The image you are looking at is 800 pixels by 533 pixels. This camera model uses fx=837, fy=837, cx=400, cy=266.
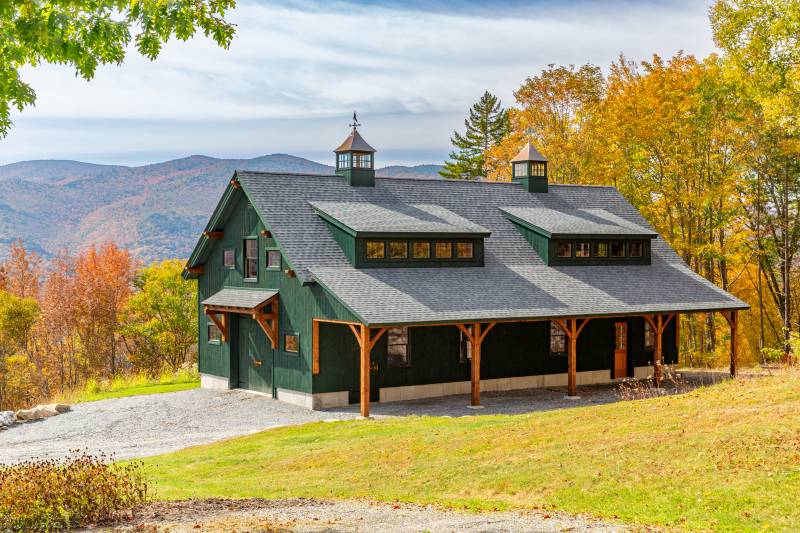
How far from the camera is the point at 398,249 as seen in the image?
26.6 metres

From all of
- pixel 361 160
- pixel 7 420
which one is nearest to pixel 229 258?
pixel 361 160

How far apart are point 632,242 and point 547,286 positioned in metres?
Result: 5.96

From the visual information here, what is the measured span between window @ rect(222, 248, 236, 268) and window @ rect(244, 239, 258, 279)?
0.95m

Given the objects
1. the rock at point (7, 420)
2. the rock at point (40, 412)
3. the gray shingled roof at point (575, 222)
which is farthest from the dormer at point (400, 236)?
the rock at point (7, 420)

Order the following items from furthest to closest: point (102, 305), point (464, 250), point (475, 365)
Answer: point (102, 305) < point (464, 250) < point (475, 365)

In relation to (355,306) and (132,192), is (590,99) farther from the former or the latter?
(132,192)

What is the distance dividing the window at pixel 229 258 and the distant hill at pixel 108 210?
110 metres

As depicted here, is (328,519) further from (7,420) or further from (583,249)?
(583,249)

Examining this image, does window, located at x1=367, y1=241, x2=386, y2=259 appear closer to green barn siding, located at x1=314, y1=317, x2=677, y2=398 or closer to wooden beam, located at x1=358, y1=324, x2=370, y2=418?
green barn siding, located at x1=314, y1=317, x2=677, y2=398

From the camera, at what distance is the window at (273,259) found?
1045 inches

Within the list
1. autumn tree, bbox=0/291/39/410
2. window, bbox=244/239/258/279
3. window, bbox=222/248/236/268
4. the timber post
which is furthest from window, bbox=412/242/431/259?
autumn tree, bbox=0/291/39/410

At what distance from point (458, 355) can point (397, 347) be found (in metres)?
2.22

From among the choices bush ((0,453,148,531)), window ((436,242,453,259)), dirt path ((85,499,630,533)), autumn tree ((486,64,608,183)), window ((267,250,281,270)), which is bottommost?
dirt path ((85,499,630,533))

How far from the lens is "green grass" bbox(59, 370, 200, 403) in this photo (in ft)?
100
